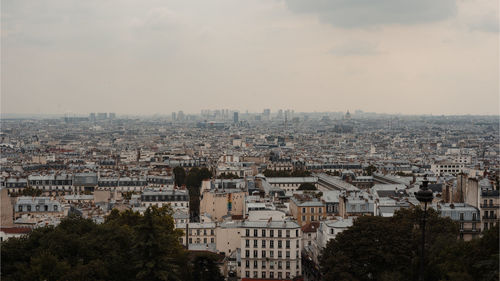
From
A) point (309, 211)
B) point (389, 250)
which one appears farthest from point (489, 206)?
point (309, 211)

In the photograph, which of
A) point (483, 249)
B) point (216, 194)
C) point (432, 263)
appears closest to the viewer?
point (483, 249)

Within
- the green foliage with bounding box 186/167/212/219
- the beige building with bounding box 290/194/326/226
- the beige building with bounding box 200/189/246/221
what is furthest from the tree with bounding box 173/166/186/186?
the beige building with bounding box 290/194/326/226

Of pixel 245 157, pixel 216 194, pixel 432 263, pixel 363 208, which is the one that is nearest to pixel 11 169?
pixel 245 157

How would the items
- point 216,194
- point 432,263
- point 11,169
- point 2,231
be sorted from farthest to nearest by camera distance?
point 11,169 < point 216,194 < point 2,231 < point 432,263

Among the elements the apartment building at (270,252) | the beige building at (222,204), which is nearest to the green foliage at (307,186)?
the beige building at (222,204)

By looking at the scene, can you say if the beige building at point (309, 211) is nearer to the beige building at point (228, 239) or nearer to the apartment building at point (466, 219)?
the beige building at point (228, 239)

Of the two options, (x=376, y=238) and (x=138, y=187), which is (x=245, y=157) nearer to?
(x=138, y=187)

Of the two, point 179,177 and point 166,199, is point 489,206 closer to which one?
point 166,199
